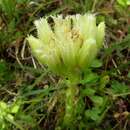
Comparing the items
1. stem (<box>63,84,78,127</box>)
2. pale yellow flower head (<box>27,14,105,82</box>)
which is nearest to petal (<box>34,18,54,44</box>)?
pale yellow flower head (<box>27,14,105,82</box>)

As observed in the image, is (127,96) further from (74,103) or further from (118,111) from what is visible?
(74,103)

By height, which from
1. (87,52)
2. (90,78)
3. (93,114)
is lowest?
(93,114)

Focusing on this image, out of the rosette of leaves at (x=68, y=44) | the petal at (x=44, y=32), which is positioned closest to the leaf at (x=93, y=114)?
the rosette of leaves at (x=68, y=44)

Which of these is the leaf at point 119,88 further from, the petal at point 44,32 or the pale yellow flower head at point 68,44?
the petal at point 44,32

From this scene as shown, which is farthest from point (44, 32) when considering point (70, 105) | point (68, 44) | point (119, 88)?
point (119, 88)

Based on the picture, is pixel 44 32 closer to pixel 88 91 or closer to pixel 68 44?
pixel 68 44

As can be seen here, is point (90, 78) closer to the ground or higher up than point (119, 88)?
higher up

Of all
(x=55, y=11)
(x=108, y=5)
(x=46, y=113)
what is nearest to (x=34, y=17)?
(x=55, y=11)

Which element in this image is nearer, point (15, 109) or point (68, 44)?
point (68, 44)

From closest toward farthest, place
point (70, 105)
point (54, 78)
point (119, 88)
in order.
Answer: point (70, 105), point (119, 88), point (54, 78)
